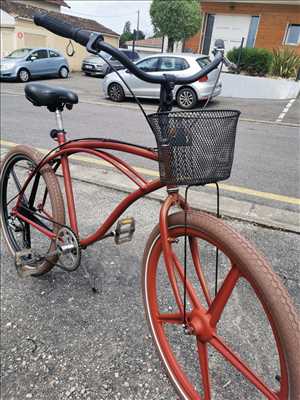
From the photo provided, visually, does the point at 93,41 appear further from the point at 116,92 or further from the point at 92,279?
the point at 116,92

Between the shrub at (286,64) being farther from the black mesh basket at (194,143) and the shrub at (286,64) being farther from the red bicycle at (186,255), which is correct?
the black mesh basket at (194,143)

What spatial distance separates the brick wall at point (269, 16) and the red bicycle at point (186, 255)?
20.0 metres

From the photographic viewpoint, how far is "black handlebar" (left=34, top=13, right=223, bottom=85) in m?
1.23

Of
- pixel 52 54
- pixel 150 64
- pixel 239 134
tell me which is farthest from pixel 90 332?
pixel 52 54

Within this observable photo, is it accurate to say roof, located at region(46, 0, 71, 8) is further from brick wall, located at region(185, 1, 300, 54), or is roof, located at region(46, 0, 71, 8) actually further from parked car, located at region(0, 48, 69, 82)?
parked car, located at region(0, 48, 69, 82)

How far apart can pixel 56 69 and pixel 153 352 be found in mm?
17082

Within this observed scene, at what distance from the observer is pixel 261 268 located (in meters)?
1.14

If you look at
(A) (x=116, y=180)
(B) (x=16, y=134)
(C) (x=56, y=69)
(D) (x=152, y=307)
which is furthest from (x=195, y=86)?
(C) (x=56, y=69)

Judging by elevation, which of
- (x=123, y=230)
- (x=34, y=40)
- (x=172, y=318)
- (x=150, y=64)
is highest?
(x=34, y=40)

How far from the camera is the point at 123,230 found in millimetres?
1853

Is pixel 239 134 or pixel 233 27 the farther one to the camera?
pixel 233 27

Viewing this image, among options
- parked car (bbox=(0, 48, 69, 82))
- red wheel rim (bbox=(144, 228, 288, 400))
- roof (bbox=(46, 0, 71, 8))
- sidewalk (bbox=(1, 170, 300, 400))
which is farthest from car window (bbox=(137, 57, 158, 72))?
roof (bbox=(46, 0, 71, 8))

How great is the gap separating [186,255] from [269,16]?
70.3ft

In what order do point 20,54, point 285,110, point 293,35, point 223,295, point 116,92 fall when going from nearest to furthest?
point 223,295, point 285,110, point 116,92, point 20,54, point 293,35
